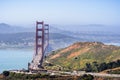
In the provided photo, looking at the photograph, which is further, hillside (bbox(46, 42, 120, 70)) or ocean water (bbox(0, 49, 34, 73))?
ocean water (bbox(0, 49, 34, 73))

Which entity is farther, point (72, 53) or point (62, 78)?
point (72, 53)

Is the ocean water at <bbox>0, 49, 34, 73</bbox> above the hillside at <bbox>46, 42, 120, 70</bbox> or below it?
below

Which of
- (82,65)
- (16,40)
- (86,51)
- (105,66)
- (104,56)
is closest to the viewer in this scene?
(105,66)

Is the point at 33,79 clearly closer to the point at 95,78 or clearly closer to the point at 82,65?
the point at 95,78

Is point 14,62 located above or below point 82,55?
below

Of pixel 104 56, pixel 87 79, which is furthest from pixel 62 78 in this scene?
pixel 104 56

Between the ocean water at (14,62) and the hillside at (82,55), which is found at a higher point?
the hillside at (82,55)

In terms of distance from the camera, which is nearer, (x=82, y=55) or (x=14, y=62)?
(x=82, y=55)

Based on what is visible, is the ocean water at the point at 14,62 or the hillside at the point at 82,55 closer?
the hillside at the point at 82,55
